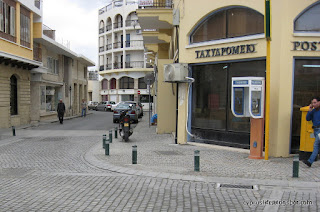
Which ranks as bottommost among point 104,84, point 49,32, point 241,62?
point 241,62

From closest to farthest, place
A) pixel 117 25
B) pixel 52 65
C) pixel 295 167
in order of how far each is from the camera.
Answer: pixel 295 167 < pixel 52 65 < pixel 117 25

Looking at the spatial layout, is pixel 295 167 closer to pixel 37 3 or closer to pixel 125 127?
pixel 125 127

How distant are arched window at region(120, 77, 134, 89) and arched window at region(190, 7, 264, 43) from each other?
42620mm

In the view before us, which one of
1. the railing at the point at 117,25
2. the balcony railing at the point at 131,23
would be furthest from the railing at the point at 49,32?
the railing at the point at 117,25

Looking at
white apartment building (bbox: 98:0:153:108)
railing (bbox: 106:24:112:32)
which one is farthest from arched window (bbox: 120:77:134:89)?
railing (bbox: 106:24:112:32)

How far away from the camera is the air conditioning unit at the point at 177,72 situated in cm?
1130

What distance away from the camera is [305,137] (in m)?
8.53

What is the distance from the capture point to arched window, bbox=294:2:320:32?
9.26 m

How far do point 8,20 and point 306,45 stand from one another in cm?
1639

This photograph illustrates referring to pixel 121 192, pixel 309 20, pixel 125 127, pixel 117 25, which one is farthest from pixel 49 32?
pixel 117 25

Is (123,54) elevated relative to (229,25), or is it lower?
elevated

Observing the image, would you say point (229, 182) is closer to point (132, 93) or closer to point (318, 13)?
point (318, 13)

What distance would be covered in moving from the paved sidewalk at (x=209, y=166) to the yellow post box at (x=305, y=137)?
0.35 m

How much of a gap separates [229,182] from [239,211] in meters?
1.73
